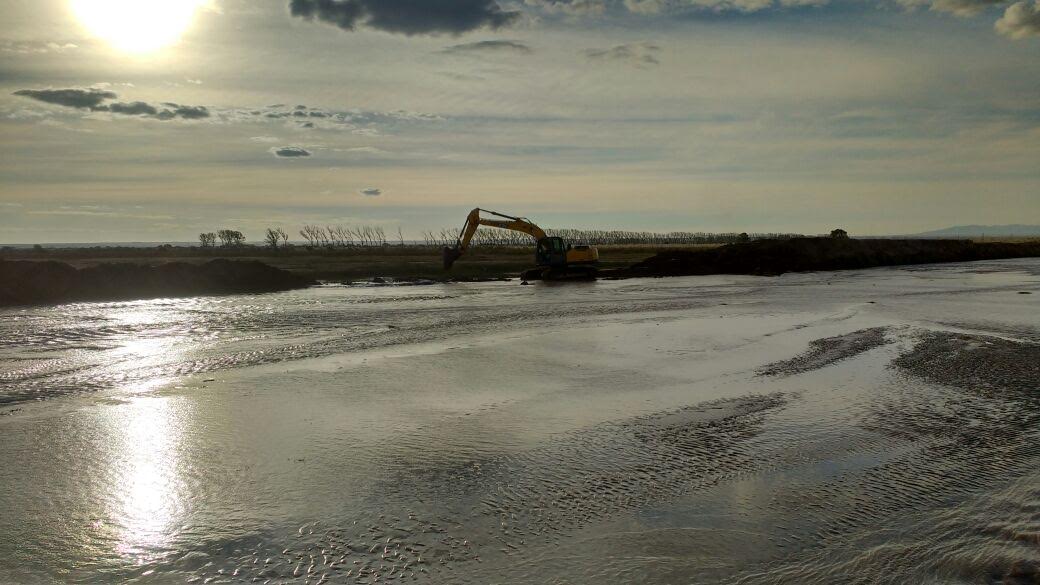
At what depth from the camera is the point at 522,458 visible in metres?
7.19

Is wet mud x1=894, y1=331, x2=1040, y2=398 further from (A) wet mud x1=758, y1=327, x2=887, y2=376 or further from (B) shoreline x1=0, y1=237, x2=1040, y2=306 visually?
(B) shoreline x1=0, y1=237, x2=1040, y2=306

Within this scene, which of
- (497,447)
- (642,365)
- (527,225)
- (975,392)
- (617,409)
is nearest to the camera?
(497,447)

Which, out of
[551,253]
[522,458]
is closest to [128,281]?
[551,253]

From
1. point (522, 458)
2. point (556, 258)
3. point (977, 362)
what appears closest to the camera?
point (522, 458)

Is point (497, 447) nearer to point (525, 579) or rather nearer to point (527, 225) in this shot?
point (525, 579)

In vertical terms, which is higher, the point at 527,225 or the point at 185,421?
the point at 527,225

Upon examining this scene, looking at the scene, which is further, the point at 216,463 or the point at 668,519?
the point at 216,463

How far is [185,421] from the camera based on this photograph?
28.7 ft

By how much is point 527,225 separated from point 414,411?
94.5 ft

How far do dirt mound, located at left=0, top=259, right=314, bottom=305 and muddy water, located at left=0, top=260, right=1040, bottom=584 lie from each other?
11259 millimetres

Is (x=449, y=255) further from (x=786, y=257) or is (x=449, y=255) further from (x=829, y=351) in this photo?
(x=829, y=351)

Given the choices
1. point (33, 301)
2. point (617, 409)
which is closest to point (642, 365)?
point (617, 409)

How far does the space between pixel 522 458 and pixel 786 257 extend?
45984mm

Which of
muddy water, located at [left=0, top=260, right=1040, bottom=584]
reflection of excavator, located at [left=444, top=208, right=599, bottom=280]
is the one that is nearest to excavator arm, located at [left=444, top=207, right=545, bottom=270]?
reflection of excavator, located at [left=444, top=208, right=599, bottom=280]
